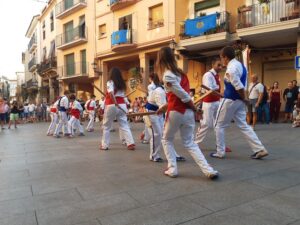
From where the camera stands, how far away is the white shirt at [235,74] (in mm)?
5272

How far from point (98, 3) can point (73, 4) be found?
5.17 meters

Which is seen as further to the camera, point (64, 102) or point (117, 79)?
point (64, 102)

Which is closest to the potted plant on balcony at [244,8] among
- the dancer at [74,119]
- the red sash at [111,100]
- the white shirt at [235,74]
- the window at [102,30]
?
the dancer at [74,119]

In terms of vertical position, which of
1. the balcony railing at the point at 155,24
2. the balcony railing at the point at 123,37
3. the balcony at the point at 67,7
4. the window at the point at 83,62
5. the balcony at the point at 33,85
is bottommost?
the balcony at the point at 33,85

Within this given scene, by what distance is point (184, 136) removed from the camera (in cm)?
448

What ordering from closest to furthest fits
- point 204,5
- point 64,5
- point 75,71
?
1. point 204,5
2. point 75,71
3. point 64,5

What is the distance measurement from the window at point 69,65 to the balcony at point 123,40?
8479mm

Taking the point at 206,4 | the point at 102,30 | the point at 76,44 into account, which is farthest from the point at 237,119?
the point at 76,44

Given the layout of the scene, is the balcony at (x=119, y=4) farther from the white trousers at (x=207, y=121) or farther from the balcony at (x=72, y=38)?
the white trousers at (x=207, y=121)

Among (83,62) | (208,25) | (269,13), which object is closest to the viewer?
(269,13)

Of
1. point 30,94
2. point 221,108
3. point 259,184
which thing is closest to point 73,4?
point 30,94

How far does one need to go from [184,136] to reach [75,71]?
84.8ft

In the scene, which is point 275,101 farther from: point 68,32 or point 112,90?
point 68,32

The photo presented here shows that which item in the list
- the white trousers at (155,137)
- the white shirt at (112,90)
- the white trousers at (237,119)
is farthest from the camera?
the white shirt at (112,90)
